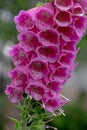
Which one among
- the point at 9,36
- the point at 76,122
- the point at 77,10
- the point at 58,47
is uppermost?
the point at 9,36

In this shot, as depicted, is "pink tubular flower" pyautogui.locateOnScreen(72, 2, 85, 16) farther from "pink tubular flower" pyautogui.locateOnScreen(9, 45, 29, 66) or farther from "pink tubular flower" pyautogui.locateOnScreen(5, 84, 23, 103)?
"pink tubular flower" pyautogui.locateOnScreen(5, 84, 23, 103)

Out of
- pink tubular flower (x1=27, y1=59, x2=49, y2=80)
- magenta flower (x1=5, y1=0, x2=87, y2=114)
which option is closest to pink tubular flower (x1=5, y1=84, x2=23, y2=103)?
magenta flower (x1=5, y1=0, x2=87, y2=114)

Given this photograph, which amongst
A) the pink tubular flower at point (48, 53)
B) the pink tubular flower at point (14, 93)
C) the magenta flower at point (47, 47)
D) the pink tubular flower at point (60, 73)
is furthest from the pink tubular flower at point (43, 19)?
the pink tubular flower at point (14, 93)

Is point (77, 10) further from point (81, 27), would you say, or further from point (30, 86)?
point (30, 86)

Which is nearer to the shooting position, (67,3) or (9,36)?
(67,3)

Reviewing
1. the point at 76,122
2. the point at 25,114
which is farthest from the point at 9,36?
the point at 25,114

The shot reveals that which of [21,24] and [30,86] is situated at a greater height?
[21,24]
